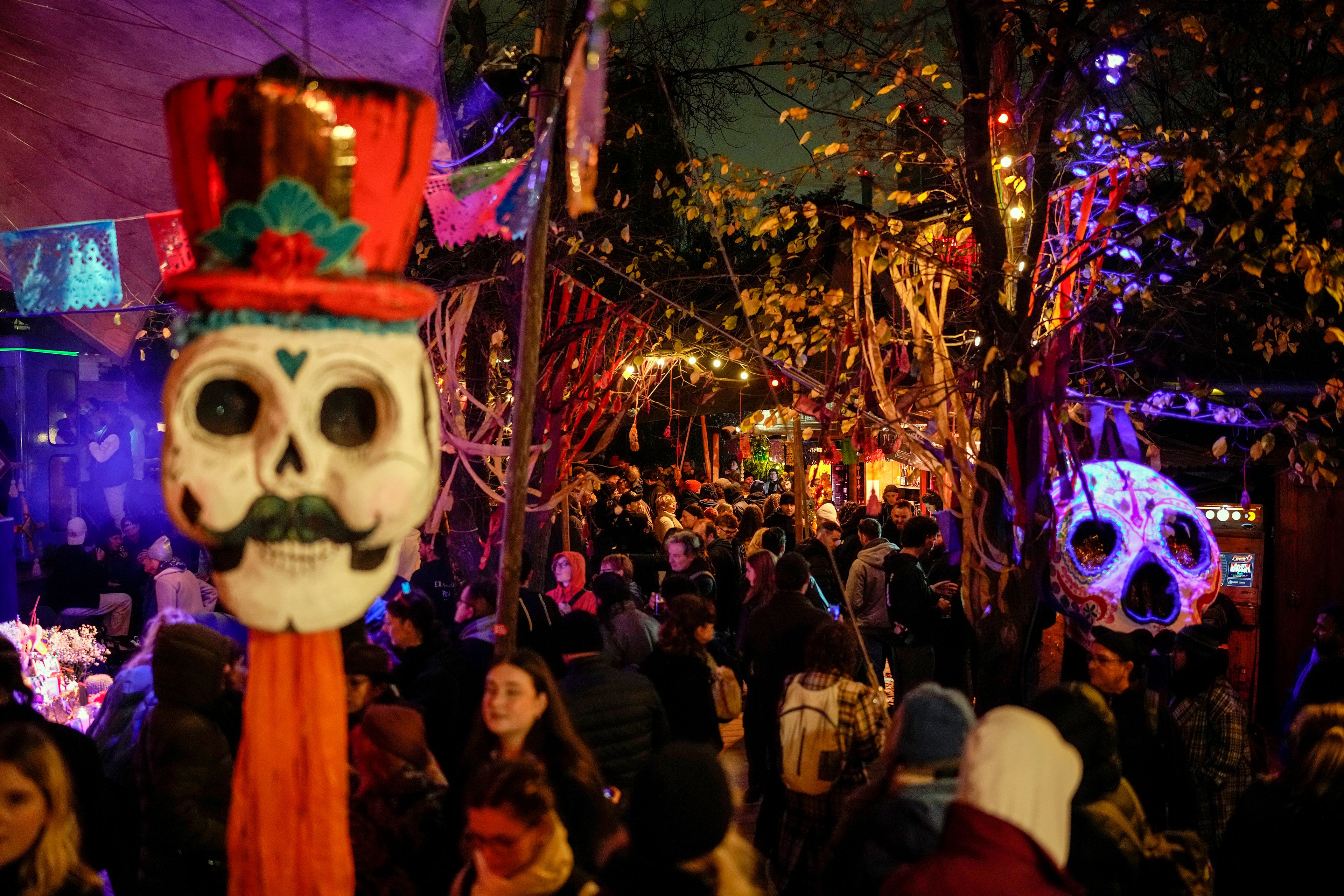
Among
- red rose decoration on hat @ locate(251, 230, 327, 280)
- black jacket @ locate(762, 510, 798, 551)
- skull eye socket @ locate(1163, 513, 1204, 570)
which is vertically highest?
red rose decoration on hat @ locate(251, 230, 327, 280)

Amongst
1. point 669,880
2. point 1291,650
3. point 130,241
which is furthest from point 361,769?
point 1291,650

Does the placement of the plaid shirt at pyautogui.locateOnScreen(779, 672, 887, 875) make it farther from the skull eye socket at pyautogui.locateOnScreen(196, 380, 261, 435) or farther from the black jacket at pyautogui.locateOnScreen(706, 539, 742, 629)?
the black jacket at pyautogui.locateOnScreen(706, 539, 742, 629)

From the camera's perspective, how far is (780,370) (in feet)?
20.4

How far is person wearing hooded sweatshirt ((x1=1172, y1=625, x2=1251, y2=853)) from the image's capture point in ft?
15.9

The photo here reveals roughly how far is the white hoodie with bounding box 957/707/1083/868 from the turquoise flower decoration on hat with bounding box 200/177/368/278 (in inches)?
84.2

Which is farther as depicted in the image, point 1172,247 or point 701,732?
point 1172,247

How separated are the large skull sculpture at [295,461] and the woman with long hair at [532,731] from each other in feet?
2.26

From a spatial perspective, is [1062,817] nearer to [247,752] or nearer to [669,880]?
[669,880]

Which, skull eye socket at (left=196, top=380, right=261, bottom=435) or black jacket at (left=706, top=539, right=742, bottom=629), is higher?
skull eye socket at (left=196, top=380, right=261, bottom=435)

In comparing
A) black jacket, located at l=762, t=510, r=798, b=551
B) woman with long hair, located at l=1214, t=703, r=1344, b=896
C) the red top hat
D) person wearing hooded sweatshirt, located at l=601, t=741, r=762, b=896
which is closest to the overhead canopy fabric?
the red top hat

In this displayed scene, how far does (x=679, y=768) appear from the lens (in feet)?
7.97

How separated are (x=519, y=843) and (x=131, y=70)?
3.80 m

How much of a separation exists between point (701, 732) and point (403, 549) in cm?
378

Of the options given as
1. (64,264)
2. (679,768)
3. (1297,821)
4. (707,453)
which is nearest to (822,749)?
(1297,821)
